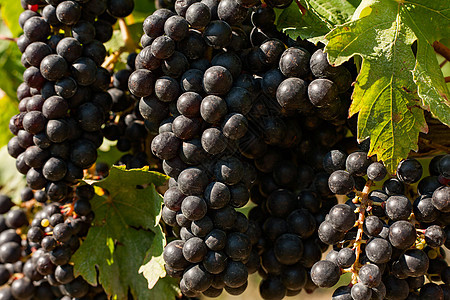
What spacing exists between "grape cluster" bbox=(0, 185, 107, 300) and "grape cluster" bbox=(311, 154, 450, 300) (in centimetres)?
60

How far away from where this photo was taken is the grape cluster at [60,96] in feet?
3.61

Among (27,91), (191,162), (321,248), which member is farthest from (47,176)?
(321,248)

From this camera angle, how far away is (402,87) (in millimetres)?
940

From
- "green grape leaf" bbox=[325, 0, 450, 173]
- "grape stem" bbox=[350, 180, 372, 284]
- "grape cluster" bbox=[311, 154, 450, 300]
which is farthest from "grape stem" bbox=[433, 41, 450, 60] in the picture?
"grape stem" bbox=[350, 180, 372, 284]

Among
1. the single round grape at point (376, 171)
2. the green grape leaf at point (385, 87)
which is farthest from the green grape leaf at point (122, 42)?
the single round grape at point (376, 171)

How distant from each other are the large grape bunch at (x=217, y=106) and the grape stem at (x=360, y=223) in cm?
17

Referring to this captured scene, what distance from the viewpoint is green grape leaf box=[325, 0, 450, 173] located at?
36.7 inches

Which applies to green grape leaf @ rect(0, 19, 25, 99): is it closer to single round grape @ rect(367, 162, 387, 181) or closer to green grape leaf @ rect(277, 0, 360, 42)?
green grape leaf @ rect(277, 0, 360, 42)

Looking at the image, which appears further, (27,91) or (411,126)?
(27,91)

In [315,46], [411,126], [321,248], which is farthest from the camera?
[321,248]

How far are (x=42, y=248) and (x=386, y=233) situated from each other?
826mm

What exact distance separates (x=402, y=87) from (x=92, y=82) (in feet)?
2.24

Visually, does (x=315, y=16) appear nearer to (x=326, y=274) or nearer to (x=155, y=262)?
(x=326, y=274)

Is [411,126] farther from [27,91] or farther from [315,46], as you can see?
[27,91]
